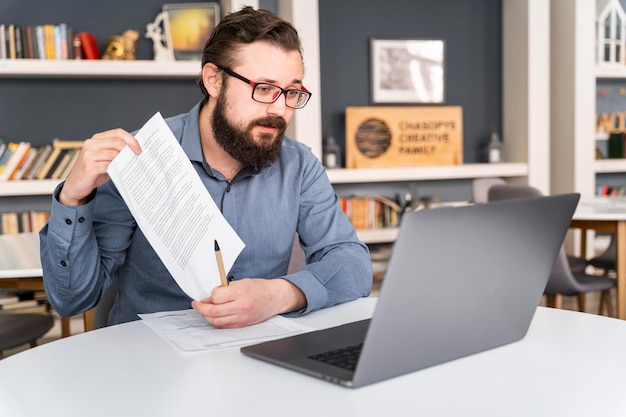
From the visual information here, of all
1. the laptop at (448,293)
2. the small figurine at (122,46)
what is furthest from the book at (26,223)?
the laptop at (448,293)

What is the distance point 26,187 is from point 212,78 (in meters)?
2.86

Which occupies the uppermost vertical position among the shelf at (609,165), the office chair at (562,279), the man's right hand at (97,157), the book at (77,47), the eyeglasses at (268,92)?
the book at (77,47)

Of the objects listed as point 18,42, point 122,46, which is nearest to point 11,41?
point 18,42

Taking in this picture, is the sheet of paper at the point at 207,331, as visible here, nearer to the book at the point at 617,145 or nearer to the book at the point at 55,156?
the book at the point at 55,156

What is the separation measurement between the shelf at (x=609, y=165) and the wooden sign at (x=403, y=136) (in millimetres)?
1021

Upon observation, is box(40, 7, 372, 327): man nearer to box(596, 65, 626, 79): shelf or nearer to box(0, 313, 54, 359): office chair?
box(0, 313, 54, 359): office chair

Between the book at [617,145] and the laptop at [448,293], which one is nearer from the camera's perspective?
the laptop at [448,293]

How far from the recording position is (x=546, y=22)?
5254 millimetres

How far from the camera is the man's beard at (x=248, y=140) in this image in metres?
1.62

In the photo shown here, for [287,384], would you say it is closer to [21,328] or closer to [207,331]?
[207,331]

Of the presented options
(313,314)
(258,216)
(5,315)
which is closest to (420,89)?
(5,315)

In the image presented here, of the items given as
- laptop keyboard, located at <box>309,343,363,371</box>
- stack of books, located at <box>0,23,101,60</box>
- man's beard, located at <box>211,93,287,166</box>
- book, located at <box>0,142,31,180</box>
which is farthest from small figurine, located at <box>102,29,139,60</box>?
laptop keyboard, located at <box>309,343,363,371</box>

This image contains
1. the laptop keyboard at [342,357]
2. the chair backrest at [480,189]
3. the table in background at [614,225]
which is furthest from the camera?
the chair backrest at [480,189]

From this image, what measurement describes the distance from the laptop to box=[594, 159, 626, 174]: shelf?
4649 millimetres
